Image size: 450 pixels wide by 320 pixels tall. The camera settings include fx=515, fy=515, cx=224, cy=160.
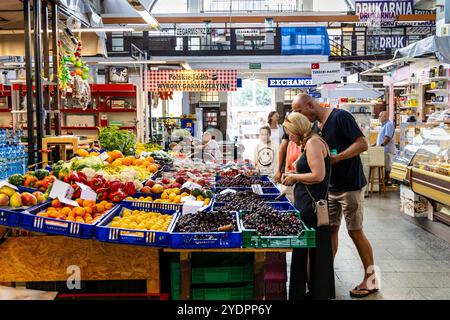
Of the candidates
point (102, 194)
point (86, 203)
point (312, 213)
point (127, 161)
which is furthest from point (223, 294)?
point (127, 161)

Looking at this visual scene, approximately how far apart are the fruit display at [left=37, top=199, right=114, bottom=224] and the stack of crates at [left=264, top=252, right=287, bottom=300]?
4.65 ft

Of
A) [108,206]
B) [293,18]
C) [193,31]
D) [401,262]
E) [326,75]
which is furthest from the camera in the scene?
[193,31]

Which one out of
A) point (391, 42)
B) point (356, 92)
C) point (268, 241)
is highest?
point (391, 42)

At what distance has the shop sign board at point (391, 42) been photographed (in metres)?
20.9

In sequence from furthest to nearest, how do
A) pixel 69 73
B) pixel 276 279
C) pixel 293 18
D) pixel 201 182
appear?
1. pixel 293 18
2. pixel 69 73
3. pixel 201 182
4. pixel 276 279

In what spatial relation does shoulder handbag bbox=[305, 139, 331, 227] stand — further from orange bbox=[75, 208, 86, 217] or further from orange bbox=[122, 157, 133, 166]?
orange bbox=[122, 157, 133, 166]

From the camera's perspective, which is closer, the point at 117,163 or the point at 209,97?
the point at 117,163

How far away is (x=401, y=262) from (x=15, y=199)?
4156 millimetres

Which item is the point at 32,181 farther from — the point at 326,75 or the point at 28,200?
the point at 326,75

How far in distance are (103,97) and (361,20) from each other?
879 centimetres

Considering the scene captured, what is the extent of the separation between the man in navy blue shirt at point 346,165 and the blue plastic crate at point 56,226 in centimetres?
221

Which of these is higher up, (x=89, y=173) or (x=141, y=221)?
(x=89, y=173)

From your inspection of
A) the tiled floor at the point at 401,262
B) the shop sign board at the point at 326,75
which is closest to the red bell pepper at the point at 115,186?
the tiled floor at the point at 401,262

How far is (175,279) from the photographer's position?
3721mm
